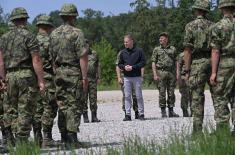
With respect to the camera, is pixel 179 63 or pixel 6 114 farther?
pixel 179 63

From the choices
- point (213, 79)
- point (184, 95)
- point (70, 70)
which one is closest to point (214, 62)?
point (213, 79)

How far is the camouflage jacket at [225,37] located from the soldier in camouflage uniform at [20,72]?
2697 millimetres

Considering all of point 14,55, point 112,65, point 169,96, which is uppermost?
point 14,55

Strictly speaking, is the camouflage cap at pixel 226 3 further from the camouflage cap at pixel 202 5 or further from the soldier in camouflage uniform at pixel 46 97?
the soldier in camouflage uniform at pixel 46 97

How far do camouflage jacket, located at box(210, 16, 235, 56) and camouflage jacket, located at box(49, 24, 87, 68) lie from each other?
6.89 ft

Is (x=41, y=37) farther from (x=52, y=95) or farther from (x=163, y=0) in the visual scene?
(x=163, y=0)

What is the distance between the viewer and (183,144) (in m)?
6.56

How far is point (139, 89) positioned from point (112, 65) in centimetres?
6805

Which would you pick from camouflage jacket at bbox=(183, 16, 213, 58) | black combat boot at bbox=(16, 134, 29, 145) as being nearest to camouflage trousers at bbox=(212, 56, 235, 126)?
camouflage jacket at bbox=(183, 16, 213, 58)

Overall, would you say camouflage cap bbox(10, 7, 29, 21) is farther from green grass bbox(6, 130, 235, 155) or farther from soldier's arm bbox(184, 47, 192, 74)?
green grass bbox(6, 130, 235, 155)

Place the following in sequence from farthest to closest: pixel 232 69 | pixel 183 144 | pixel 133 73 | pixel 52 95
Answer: pixel 133 73, pixel 52 95, pixel 232 69, pixel 183 144

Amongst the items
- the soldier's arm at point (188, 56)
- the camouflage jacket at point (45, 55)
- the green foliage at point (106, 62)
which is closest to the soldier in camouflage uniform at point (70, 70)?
the camouflage jacket at point (45, 55)

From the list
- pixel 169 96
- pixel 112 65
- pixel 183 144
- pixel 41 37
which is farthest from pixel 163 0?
pixel 183 144

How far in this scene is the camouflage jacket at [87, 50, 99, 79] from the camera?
16683mm
